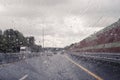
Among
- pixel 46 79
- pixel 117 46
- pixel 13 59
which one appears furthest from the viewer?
pixel 13 59

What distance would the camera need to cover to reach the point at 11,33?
578ft

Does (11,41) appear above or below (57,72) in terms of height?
above

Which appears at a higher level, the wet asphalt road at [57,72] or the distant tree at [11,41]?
the distant tree at [11,41]

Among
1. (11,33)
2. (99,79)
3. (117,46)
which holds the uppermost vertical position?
(11,33)

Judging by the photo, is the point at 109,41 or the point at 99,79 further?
the point at 109,41

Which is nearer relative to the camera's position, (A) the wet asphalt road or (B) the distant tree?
(A) the wet asphalt road

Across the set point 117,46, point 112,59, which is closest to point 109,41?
point 117,46

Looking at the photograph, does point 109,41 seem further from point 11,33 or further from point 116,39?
point 11,33

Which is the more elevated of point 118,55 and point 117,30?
point 117,30

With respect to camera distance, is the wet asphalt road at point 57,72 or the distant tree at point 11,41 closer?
the wet asphalt road at point 57,72

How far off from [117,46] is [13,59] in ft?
53.1

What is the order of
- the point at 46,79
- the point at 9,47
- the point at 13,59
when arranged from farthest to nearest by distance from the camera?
the point at 9,47 → the point at 13,59 → the point at 46,79

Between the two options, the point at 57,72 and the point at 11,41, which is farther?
the point at 11,41

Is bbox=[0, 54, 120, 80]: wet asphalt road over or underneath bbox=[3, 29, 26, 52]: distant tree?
underneath
